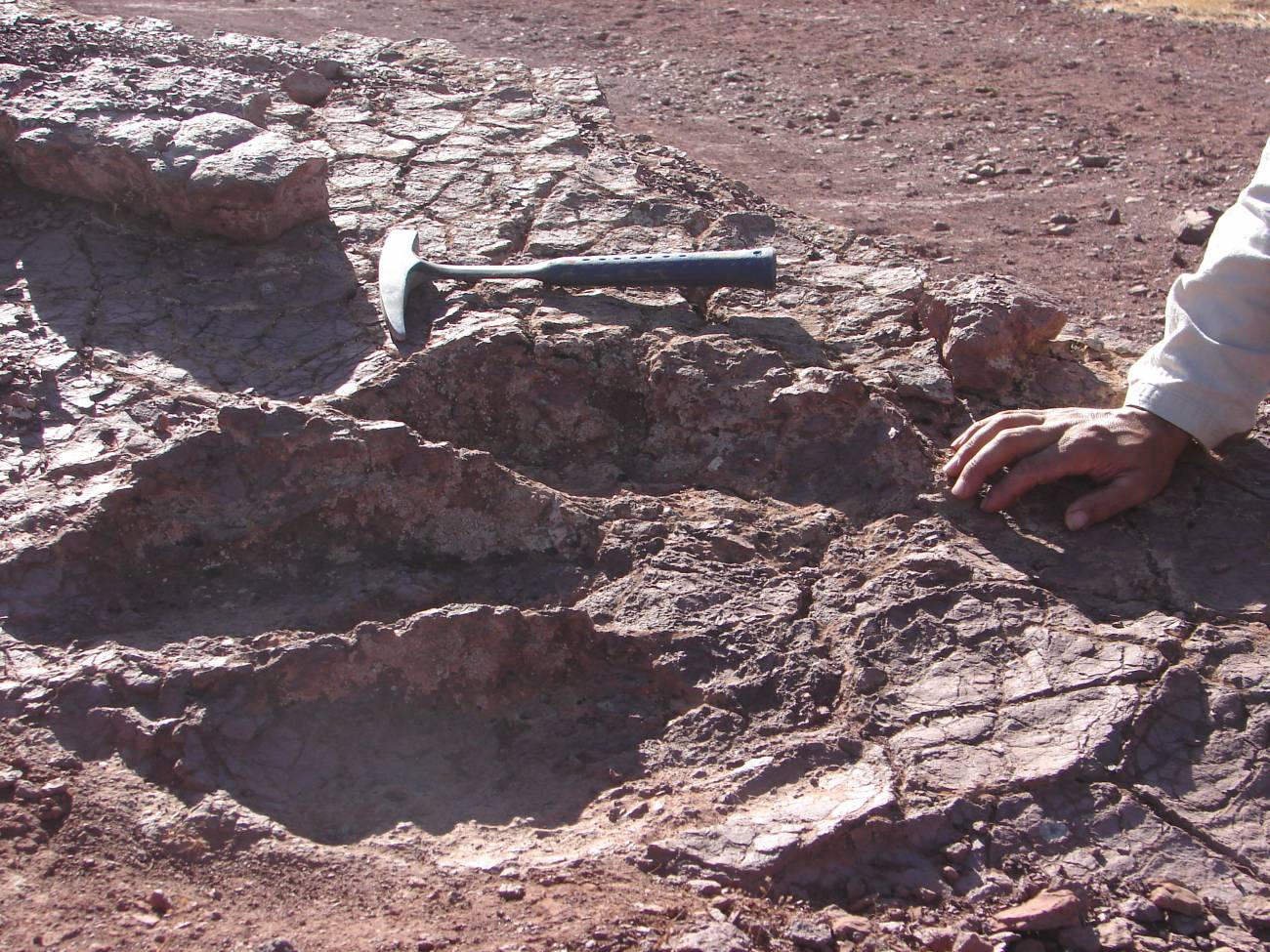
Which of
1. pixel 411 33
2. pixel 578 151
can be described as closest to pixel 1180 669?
pixel 578 151

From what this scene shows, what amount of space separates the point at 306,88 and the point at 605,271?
156 cm

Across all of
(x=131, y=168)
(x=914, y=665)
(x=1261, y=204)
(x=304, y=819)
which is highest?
(x=1261, y=204)

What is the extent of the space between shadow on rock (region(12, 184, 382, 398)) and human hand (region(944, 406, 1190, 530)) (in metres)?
1.07

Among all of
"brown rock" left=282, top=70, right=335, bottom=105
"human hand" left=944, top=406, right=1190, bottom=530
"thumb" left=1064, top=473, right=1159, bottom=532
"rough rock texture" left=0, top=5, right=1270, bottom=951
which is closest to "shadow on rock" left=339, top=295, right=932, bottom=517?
"rough rock texture" left=0, top=5, right=1270, bottom=951

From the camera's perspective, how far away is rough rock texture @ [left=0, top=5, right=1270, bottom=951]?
1396 mm

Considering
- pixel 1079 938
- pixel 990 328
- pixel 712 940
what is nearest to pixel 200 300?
pixel 990 328

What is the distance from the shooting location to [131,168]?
2.51 metres

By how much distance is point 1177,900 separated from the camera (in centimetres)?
130

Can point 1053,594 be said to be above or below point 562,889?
above

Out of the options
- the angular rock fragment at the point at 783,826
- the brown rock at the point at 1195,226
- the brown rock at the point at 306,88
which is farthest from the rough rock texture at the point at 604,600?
the brown rock at the point at 1195,226

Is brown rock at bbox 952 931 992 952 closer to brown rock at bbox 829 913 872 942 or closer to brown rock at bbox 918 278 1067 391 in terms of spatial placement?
brown rock at bbox 829 913 872 942

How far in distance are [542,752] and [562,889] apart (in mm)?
281

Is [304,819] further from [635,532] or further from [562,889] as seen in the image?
[635,532]

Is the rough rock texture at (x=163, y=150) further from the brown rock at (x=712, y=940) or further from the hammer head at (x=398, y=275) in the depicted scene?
the brown rock at (x=712, y=940)
